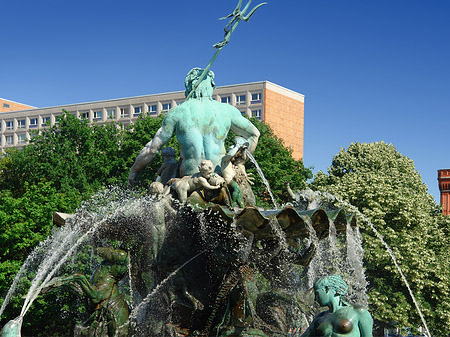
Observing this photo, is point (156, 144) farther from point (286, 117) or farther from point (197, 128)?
point (286, 117)

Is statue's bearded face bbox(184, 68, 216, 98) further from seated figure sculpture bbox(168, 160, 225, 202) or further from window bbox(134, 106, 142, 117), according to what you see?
window bbox(134, 106, 142, 117)

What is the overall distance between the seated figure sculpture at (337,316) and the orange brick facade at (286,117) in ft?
251

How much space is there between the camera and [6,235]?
31.0 m

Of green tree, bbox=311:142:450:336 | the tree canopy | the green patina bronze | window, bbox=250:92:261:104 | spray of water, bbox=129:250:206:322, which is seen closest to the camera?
the green patina bronze

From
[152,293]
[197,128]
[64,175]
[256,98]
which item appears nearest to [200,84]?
[197,128]

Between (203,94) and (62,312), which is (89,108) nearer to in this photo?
(62,312)

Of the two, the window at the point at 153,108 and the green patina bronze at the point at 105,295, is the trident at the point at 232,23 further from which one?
the window at the point at 153,108

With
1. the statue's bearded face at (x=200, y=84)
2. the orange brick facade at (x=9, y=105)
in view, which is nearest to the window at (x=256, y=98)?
the orange brick facade at (x=9, y=105)

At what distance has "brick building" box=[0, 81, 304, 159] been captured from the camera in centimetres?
8438

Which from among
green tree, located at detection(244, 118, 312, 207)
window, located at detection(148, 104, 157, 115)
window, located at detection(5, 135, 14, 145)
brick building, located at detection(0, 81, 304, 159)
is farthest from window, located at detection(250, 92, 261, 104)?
green tree, located at detection(244, 118, 312, 207)

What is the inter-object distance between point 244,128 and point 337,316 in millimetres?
6989

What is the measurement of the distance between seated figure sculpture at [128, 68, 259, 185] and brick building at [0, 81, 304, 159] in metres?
66.3

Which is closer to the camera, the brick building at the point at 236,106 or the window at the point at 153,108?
the brick building at the point at 236,106

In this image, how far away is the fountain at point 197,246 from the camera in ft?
Answer: 37.8
